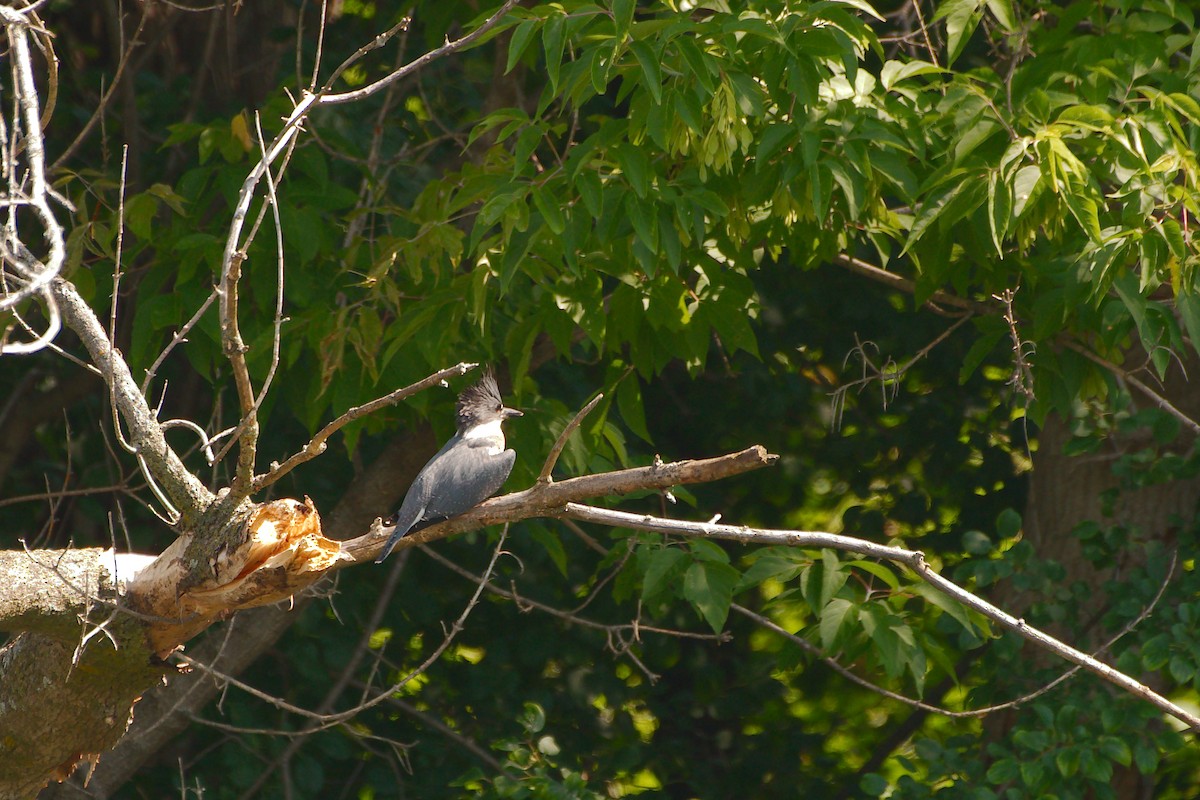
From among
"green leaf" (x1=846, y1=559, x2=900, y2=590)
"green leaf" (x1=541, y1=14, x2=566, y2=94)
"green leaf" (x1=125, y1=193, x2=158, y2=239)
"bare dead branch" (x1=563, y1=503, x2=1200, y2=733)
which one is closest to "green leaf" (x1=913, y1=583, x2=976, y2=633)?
"green leaf" (x1=846, y1=559, x2=900, y2=590)

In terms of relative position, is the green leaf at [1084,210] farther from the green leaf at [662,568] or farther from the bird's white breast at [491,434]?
the bird's white breast at [491,434]

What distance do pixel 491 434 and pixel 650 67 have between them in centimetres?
132

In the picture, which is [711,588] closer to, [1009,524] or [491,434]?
[491,434]

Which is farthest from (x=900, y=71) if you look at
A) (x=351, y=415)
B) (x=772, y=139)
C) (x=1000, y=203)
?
(x=351, y=415)

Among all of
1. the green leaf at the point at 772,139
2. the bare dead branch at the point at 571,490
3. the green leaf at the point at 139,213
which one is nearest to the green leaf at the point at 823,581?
the bare dead branch at the point at 571,490

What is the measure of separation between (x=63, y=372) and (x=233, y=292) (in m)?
2.99

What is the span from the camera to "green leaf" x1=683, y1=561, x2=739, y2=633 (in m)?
3.13

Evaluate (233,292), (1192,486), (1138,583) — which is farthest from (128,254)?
(1192,486)

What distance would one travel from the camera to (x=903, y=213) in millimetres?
3586

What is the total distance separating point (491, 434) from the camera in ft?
11.8

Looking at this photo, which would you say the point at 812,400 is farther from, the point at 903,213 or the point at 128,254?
the point at 128,254

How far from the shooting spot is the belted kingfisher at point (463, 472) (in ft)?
10.3

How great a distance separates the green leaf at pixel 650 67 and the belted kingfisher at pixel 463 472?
1013 mm

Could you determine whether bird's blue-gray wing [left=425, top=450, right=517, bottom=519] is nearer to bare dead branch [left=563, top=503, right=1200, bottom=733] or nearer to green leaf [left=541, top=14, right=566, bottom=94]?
bare dead branch [left=563, top=503, right=1200, bottom=733]
